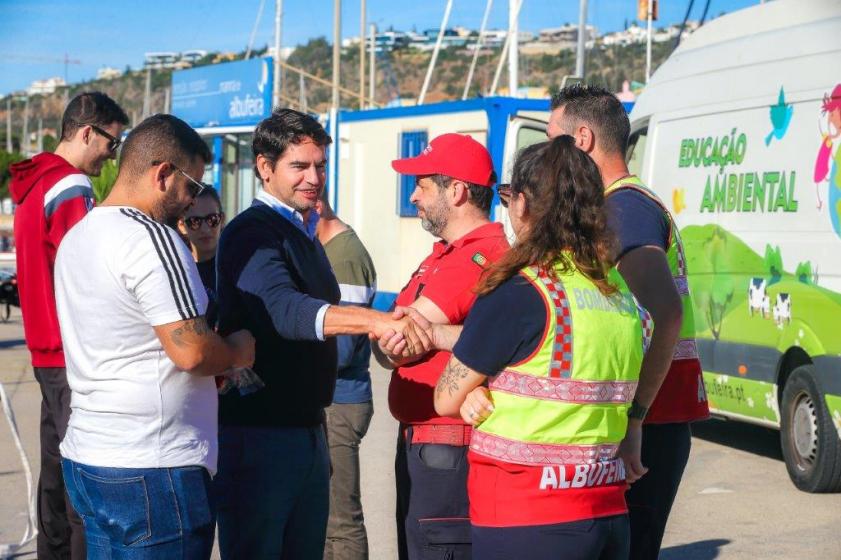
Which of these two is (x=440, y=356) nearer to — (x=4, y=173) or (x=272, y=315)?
(x=272, y=315)

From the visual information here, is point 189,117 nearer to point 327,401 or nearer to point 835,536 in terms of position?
point 835,536

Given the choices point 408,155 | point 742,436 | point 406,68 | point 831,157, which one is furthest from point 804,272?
point 406,68

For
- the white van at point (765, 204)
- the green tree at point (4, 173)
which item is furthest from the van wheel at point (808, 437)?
the green tree at point (4, 173)

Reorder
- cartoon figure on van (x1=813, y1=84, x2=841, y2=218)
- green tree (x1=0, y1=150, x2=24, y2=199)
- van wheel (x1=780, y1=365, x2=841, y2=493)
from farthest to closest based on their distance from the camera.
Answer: green tree (x1=0, y1=150, x2=24, y2=199)
van wheel (x1=780, y1=365, x2=841, y2=493)
cartoon figure on van (x1=813, y1=84, x2=841, y2=218)

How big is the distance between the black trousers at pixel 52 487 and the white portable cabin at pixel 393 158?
1111cm

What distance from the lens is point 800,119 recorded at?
26.8 ft

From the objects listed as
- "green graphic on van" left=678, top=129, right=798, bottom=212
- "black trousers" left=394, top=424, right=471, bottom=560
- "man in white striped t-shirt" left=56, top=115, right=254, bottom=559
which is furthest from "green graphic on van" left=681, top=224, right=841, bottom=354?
"man in white striped t-shirt" left=56, top=115, right=254, bottom=559

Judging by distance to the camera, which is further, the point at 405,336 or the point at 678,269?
the point at 678,269

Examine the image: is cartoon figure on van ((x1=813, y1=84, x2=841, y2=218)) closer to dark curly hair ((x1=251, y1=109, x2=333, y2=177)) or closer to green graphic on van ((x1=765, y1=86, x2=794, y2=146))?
green graphic on van ((x1=765, y1=86, x2=794, y2=146))

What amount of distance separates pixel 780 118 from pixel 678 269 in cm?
471

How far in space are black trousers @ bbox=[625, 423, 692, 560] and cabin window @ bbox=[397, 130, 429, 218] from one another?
1435 centimetres

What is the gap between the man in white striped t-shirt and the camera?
341cm

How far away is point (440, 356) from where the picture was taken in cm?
404

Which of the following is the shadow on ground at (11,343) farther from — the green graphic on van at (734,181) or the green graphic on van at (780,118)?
the green graphic on van at (780,118)
